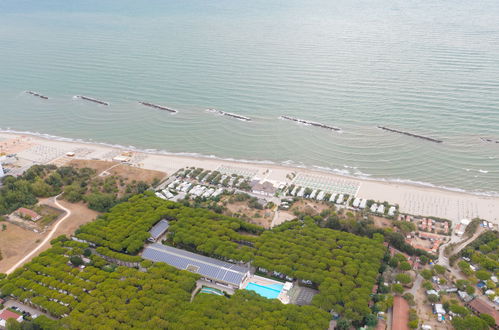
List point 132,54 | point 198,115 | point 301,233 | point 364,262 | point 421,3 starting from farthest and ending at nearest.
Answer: point 421,3 < point 132,54 < point 198,115 < point 301,233 < point 364,262

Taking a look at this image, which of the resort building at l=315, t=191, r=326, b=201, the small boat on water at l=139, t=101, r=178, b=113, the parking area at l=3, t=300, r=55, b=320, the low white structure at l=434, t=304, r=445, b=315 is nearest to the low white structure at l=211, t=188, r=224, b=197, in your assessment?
the resort building at l=315, t=191, r=326, b=201

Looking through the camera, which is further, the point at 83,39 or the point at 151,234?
the point at 83,39

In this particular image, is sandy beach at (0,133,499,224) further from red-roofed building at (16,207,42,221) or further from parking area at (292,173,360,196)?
red-roofed building at (16,207,42,221)

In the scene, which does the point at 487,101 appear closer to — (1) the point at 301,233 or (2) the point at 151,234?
(1) the point at 301,233

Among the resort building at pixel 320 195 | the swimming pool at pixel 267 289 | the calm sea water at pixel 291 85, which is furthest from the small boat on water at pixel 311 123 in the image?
the swimming pool at pixel 267 289

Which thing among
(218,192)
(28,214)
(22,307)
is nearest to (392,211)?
(218,192)

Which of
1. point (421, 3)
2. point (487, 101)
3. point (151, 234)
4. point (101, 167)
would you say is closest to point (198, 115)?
point (101, 167)
